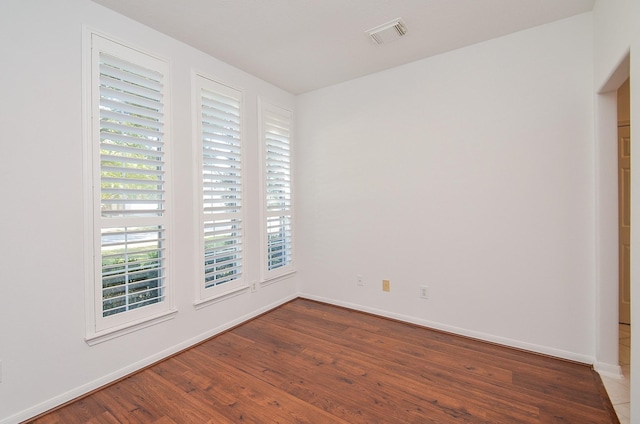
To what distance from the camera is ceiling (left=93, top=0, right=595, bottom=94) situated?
2178 mm

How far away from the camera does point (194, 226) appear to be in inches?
108

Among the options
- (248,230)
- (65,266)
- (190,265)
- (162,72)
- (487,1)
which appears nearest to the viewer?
(65,266)

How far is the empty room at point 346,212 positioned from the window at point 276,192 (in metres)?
0.05

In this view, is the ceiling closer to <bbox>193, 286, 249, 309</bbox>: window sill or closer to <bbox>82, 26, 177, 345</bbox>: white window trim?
<bbox>82, 26, 177, 345</bbox>: white window trim

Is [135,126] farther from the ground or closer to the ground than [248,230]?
farther from the ground

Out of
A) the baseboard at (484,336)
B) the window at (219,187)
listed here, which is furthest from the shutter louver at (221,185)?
the baseboard at (484,336)

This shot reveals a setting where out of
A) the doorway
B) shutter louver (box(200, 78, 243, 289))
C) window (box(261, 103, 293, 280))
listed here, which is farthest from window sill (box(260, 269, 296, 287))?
the doorway

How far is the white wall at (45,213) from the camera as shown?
1.76 metres

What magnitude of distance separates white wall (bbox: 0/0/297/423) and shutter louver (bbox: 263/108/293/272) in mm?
1536

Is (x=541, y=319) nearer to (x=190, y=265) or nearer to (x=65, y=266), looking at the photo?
(x=190, y=265)

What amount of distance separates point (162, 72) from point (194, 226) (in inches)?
53.3

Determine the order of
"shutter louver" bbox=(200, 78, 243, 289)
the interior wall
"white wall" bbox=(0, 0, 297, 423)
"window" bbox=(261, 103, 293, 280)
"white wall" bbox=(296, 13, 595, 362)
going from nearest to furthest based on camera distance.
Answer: the interior wall < "white wall" bbox=(0, 0, 297, 423) < "white wall" bbox=(296, 13, 595, 362) < "shutter louver" bbox=(200, 78, 243, 289) < "window" bbox=(261, 103, 293, 280)

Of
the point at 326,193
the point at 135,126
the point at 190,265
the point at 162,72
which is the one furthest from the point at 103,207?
the point at 326,193

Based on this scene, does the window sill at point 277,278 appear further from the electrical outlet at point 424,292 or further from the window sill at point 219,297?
the electrical outlet at point 424,292
